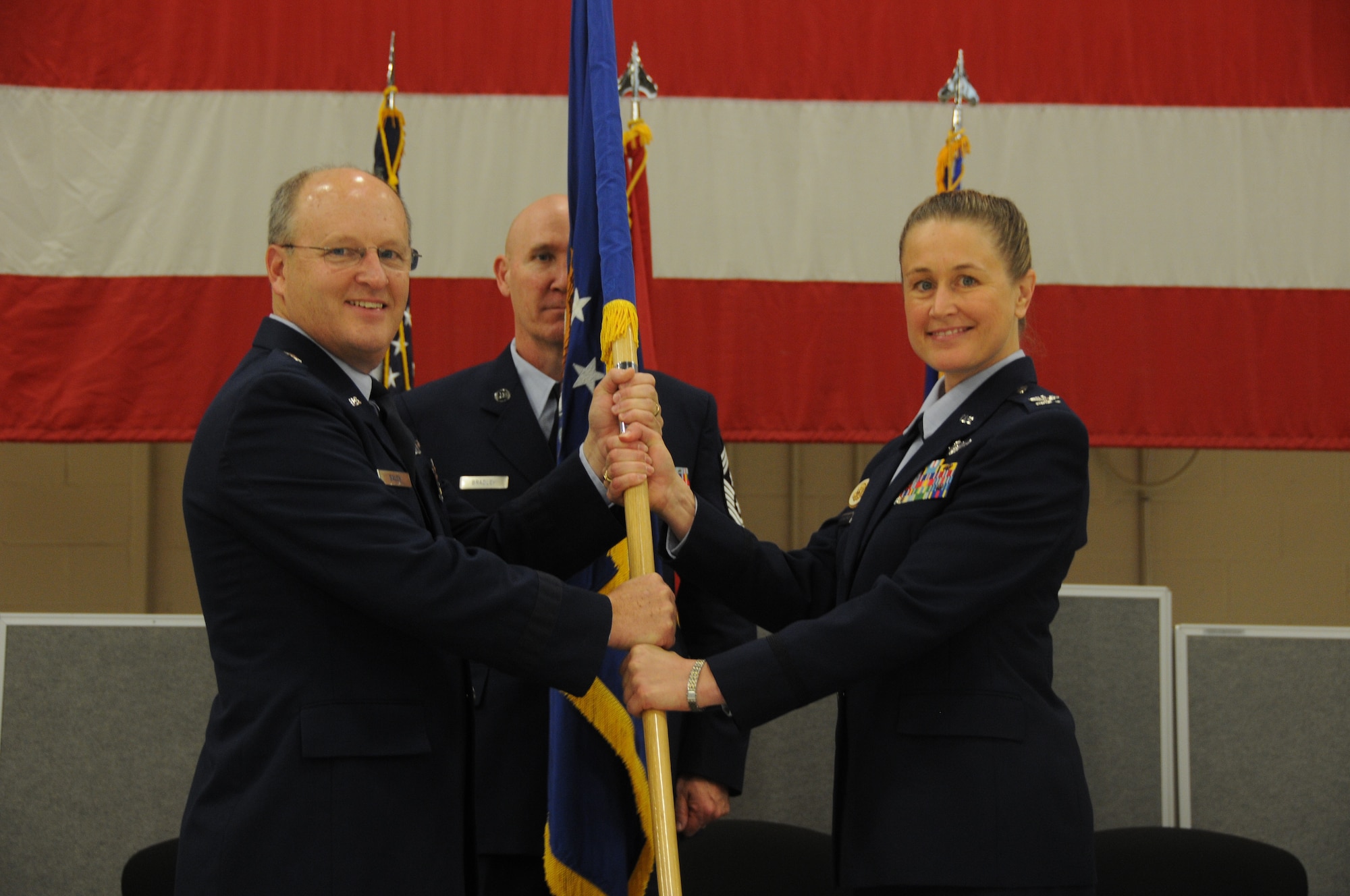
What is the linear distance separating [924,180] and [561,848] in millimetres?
2347

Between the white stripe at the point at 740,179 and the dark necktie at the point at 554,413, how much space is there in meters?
1.22

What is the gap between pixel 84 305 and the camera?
10.9 feet

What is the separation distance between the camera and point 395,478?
5.49ft

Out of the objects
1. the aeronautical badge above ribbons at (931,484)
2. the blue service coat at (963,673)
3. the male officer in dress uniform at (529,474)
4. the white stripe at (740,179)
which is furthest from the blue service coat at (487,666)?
the white stripe at (740,179)

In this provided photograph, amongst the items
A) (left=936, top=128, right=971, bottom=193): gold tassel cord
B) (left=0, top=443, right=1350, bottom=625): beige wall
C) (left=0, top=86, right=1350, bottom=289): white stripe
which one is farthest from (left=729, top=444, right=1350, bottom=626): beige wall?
(left=936, top=128, right=971, bottom=193): gold tassel cord

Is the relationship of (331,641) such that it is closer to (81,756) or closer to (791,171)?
(81,756)

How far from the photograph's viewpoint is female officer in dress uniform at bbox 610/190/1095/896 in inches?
61.6

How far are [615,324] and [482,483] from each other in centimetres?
46

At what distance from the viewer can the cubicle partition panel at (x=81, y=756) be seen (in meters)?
2.91

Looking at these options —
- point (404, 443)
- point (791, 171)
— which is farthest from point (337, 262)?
point (791, 171)

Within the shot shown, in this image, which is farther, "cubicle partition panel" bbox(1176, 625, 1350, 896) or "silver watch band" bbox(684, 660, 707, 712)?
"cubicle partition panel" bbox(1176, 625, 1350, 896)

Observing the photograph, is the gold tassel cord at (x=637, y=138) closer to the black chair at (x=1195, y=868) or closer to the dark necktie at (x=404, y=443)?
the dark necktie at (x=404, y=443)

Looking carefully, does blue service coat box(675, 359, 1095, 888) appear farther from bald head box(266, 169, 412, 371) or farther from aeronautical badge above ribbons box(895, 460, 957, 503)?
bald head box(266, 169, 412, 371)

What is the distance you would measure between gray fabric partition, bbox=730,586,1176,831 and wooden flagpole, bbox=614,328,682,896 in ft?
3.99
